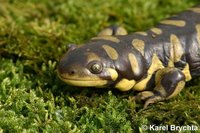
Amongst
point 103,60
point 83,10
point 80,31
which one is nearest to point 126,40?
point 103,60

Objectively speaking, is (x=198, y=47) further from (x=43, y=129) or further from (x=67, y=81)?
(x=43, y=129)

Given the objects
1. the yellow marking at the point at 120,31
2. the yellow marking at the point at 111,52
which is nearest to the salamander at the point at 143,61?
the yellow marking at the point at 111,52

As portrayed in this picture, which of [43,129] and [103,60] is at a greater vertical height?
[103,60]

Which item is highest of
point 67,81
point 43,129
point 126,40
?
point 126,40

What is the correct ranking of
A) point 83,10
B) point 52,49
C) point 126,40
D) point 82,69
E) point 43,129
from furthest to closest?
1. point 83,10
2. point 52,49
3. point 126,40
4. point 82,69
5. point 43,129

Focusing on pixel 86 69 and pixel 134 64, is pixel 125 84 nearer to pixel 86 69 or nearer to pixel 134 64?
pixel 134 64

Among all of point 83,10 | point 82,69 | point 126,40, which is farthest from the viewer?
point 83,10

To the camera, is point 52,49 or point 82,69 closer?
point 82,69
